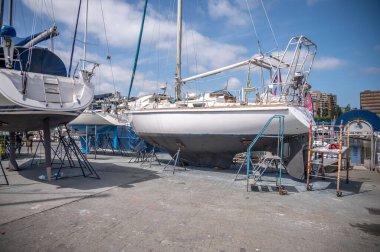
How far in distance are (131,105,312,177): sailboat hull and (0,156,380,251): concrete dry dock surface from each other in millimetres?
1677

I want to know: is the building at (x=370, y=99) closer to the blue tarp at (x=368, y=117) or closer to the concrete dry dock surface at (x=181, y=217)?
the blue tarp at (x=368, y=117)

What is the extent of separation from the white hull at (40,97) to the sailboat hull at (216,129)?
308 cm

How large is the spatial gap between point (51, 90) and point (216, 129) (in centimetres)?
529

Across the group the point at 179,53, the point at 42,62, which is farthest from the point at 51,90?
the point at 179,53

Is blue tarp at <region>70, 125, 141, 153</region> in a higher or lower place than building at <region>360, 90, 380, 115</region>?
lower

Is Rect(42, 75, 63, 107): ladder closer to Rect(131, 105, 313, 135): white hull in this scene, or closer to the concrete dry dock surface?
the concrete dry dock surface

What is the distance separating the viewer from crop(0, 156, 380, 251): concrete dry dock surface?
358 cm

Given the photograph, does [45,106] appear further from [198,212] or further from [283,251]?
[283,251]

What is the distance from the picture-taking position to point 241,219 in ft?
15.0

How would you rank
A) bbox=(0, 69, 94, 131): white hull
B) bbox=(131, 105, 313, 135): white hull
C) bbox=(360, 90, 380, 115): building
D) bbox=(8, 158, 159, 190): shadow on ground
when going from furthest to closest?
1. bbox=(360, 90, 380, 115): building
2. bbox=(131, 105, 313, 135): white hull
3. bbox=(8, 158, 159, 190): shadow on ground
4. bbox=(0, 69, 94, 131): white hull

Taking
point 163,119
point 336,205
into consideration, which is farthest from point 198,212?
point 163,119

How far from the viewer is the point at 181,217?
461cm

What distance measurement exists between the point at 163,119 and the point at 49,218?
231 inches

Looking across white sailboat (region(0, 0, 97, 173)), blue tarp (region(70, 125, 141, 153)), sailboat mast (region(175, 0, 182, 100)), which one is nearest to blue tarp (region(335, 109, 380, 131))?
sailboat mast (region(175, 0, 182, 100))
